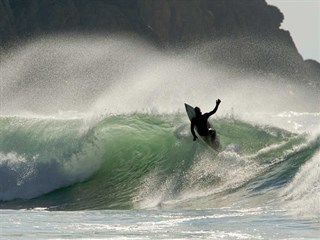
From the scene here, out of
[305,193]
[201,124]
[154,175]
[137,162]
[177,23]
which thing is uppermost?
[177,23]

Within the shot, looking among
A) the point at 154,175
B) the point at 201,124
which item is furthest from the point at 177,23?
the point at 154,175

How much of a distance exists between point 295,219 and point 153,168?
835 centimetres

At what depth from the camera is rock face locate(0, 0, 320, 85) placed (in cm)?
11025

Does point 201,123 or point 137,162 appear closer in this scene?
point 201,123

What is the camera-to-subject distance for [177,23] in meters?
137

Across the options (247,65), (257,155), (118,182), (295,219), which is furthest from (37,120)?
(247,65)

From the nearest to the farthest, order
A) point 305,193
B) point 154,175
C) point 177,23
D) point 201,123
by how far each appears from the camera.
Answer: point 305,193 → point 154,175 → point 201,123 → point 177,23

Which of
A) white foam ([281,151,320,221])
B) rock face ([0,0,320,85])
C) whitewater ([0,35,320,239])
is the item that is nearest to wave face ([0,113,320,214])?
whitewater ([0,35,320,239])

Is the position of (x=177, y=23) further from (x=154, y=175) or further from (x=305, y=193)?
(x=305, y=193)

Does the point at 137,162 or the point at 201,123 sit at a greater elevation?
the point at 201,123

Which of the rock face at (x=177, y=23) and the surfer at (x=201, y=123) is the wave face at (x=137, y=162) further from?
the rock face at (x=177, y=23)

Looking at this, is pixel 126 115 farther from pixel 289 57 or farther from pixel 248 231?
pixel 289 57

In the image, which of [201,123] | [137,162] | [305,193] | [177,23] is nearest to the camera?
[305,193]

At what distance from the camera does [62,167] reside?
21797 mm
